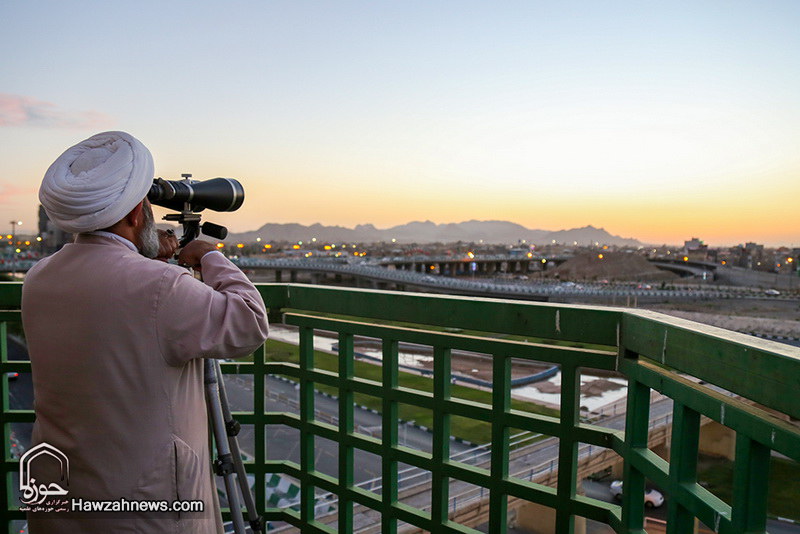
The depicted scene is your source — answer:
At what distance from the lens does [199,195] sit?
5.60 feet

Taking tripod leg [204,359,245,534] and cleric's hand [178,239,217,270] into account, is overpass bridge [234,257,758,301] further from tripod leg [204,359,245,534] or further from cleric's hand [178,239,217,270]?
cleric's hand [178,239,217,270]

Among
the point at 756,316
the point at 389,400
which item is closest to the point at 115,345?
the point at 389,400

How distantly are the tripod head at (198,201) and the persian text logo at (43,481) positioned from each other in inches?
24.1

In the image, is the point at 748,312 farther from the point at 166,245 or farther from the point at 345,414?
the point at 166,245

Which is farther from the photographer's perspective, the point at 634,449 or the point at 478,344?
the point at 478,344

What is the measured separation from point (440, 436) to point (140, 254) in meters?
1.15

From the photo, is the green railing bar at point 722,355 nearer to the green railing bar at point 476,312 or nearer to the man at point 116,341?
the green railing bar at point 476,312

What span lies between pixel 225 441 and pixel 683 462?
124cm

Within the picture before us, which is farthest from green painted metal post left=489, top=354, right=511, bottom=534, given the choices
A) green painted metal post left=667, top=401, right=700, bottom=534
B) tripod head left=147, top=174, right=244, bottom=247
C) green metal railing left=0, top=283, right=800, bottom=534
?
tripod head left=147, top=174, right=244, bottom=247

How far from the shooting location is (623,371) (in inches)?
67.9

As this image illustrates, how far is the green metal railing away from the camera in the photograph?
1.27 metres

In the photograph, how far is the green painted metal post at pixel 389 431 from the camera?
7.09 feet

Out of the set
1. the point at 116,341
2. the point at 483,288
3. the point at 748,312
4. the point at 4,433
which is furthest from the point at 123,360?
the point at 748,312

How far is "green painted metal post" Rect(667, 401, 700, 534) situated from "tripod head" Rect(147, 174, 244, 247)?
4.31ft
